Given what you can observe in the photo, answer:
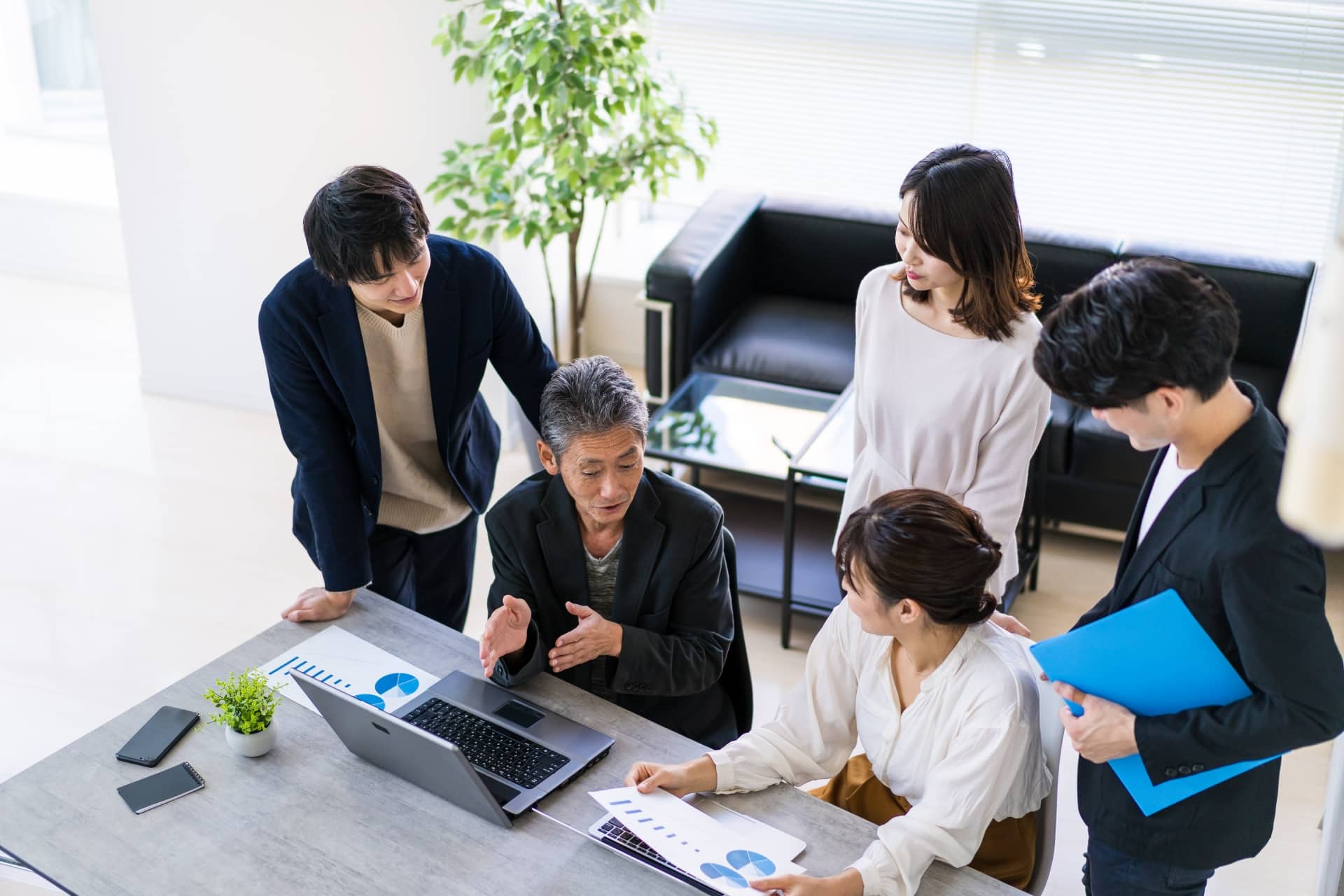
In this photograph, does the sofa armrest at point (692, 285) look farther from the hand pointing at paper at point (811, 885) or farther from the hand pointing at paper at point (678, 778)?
the hand pointing at paper at point (811, 885)

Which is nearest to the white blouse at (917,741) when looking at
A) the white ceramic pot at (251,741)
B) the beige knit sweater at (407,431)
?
the white ceramic pot at (251,741)

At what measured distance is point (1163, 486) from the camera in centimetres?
185

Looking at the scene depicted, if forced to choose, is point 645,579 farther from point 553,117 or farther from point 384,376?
point 553,117

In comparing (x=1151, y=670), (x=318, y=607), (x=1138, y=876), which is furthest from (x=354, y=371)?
(x=1138, y=876)

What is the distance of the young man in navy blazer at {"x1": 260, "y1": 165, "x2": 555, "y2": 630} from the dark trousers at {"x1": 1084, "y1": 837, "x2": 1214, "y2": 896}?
1.30 meters

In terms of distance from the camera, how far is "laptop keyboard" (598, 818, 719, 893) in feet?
6.13

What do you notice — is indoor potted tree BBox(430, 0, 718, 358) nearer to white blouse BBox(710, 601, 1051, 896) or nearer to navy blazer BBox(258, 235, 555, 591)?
navy blazer BBox(258, 235, 555, 591)

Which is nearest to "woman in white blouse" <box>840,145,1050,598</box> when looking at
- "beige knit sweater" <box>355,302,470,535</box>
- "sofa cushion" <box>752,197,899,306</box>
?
"beige knit sweater" <box>355,302,470,535</box>

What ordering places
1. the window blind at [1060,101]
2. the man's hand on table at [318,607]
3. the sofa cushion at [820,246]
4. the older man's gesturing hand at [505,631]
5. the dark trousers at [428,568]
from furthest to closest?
the sofa cushion at [820,246] → the window blind at [1060,101] → the dark trousers at [428,568] → the man's hand on table at [318,607] → the older man's gesturing hand at [505,631]

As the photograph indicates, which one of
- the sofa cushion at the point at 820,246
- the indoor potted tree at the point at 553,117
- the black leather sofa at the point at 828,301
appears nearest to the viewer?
the indoor potted tree at the point at 553,117

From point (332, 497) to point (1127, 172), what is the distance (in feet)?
11.3

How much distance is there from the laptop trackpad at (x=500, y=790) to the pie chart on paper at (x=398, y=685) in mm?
288

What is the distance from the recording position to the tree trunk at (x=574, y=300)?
178 inches

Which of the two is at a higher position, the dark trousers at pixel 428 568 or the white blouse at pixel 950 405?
the white blouse at pixel 950 405
